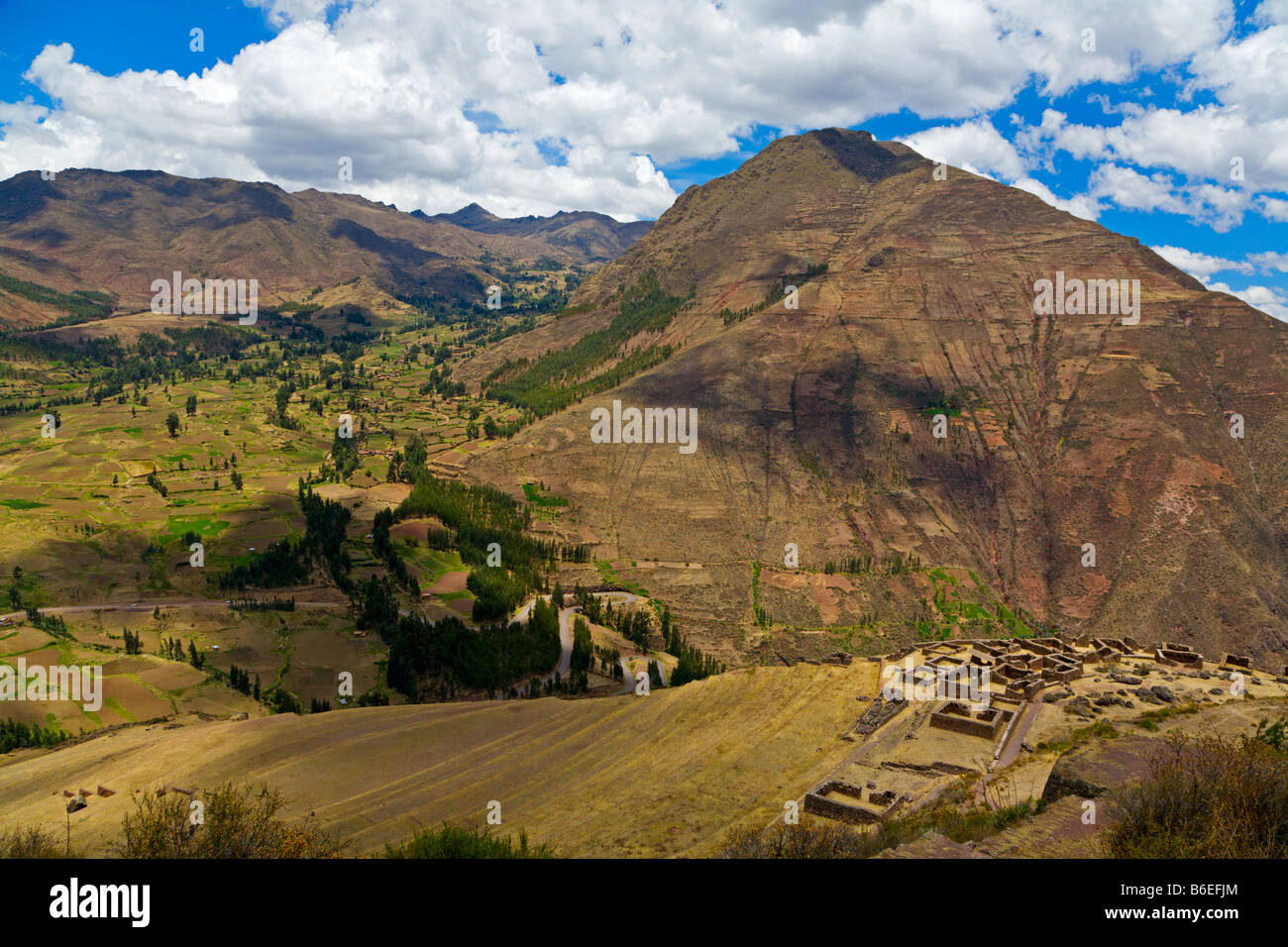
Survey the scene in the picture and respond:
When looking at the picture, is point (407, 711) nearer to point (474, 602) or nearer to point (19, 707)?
point (19, 707)

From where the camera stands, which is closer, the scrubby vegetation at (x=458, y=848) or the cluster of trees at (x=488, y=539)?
the scrubby vegetation at (x=458, y=848)

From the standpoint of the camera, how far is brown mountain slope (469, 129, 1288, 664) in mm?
101062

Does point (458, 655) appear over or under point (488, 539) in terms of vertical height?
under

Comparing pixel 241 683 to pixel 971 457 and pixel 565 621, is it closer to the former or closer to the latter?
pixel 565 621

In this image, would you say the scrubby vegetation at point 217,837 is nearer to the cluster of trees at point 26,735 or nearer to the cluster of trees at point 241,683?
the cluster of trees at point 26,735

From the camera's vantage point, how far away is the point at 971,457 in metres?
130

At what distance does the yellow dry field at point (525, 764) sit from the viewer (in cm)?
3534

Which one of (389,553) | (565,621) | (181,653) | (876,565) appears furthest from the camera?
(876,565)

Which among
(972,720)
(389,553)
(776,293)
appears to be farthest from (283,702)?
(776,293)

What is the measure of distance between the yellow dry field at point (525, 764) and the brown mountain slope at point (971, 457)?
43.6 meters

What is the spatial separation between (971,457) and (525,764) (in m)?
111

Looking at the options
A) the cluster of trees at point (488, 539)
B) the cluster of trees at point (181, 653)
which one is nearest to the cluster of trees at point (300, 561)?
the cluster of trees at point (488, 539)
